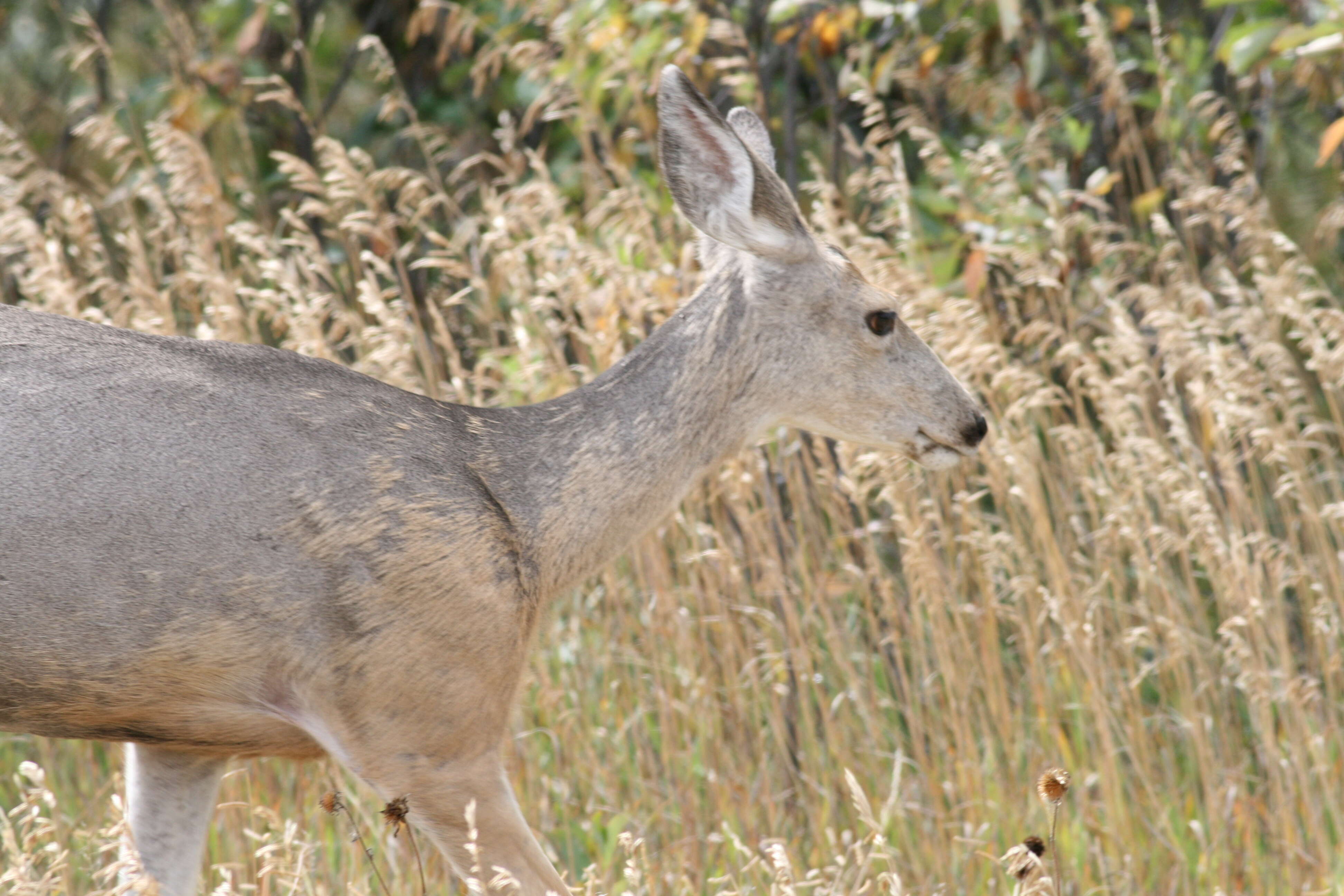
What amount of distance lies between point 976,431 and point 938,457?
0.35 feet

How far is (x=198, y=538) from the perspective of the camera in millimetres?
2629

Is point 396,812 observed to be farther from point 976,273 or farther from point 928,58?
point 928,58

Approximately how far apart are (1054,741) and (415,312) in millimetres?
2288

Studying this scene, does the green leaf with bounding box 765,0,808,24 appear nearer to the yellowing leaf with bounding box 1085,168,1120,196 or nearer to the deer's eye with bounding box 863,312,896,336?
the yellowing leaf with bounding box 1085,168,1120,196

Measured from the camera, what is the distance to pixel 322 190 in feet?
15.6

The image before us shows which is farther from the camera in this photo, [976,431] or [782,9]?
[782,9]

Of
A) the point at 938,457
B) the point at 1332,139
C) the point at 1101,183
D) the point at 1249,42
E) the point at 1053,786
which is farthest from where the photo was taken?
the point at 1101,183

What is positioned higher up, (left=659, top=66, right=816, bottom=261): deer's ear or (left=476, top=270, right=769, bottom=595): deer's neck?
(left=659, top=66, right=816, bottom=261): deer's ear

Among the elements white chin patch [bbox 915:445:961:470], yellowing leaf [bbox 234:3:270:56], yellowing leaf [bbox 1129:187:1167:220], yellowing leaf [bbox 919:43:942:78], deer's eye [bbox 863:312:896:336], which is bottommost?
white chin patch [bbox 915:445:961:470]

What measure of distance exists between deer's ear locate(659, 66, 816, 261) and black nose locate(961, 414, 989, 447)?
22.8 inches

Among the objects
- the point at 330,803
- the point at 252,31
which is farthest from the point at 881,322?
the point at 252,31

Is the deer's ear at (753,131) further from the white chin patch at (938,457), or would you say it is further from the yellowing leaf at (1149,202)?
the yellowing leaf at (1149,202)

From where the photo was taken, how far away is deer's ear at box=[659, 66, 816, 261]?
3246 millimetres

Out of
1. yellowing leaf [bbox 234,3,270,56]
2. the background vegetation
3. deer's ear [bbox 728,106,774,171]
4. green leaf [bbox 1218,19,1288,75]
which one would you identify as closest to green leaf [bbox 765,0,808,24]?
the background vegetation
